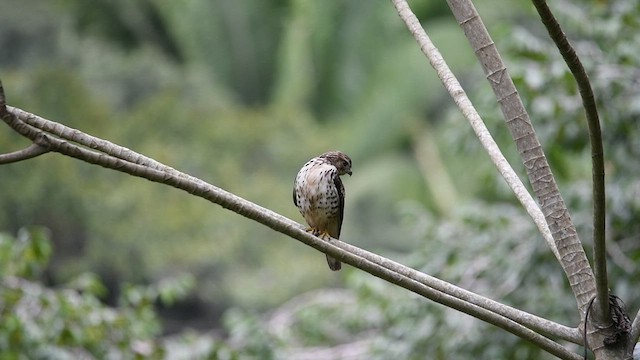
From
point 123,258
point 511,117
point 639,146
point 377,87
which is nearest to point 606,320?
point 511,117

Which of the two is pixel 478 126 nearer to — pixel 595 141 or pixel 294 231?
pixel 595 141

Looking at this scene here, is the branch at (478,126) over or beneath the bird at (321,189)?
beneath

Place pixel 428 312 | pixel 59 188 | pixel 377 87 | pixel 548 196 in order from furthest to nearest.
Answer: pixel 377 87, pixel 59 188, pixel 428 312, pixel 548 196

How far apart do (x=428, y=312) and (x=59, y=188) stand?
6821mm

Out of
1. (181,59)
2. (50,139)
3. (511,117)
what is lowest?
(50,139)

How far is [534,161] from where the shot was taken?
230 centimetres

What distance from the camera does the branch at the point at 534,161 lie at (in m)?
2.19

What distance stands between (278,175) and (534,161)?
435 inches

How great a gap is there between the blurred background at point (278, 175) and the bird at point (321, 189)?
5.80 feet

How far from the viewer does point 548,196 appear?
88.7 inches

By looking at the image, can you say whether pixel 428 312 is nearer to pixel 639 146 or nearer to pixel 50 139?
pixel 639 146

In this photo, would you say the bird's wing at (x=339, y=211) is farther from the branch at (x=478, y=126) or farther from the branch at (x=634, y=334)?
the branch at (x=634, y=334)

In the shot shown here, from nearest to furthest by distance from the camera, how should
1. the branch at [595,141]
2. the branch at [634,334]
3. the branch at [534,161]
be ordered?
the branch at [595,141]
the branch at [634,334]
the branch at [534,161]

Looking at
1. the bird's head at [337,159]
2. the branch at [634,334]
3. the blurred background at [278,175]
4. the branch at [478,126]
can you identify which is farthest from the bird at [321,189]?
the blurred background at [278,175]
